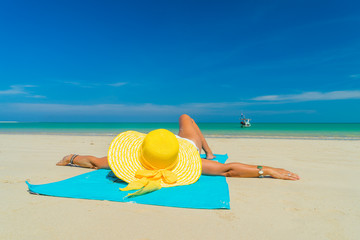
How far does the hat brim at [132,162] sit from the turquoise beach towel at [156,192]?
13 centimetres

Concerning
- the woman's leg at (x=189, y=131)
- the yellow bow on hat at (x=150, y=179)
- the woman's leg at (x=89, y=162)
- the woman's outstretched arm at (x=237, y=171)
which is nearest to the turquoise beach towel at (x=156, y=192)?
the yellow bow on hat at (x=150, y=179)

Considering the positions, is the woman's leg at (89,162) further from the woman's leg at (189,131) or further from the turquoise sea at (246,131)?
the turquoise sea at (246,131)

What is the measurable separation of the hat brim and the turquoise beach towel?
13 cm

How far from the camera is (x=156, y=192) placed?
2.48m

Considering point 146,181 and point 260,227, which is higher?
point 146,181

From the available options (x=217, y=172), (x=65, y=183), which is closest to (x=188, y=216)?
(x=217, y=172)

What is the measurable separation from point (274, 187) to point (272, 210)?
792 mm

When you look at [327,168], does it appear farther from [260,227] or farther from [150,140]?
[150,140]

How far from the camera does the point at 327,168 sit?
4.04 m

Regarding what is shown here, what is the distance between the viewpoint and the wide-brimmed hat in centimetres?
256

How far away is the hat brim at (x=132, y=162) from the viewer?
2711 mm

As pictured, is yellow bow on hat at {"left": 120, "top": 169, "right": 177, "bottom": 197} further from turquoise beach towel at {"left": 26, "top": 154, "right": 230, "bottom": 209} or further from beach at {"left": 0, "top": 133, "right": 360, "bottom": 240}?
beach at {"left": 0, "top": 133, "right": 360, "bottom": 240}

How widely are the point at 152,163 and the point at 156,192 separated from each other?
1.12 ft

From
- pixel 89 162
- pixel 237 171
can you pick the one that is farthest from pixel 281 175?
pixel 89 162
